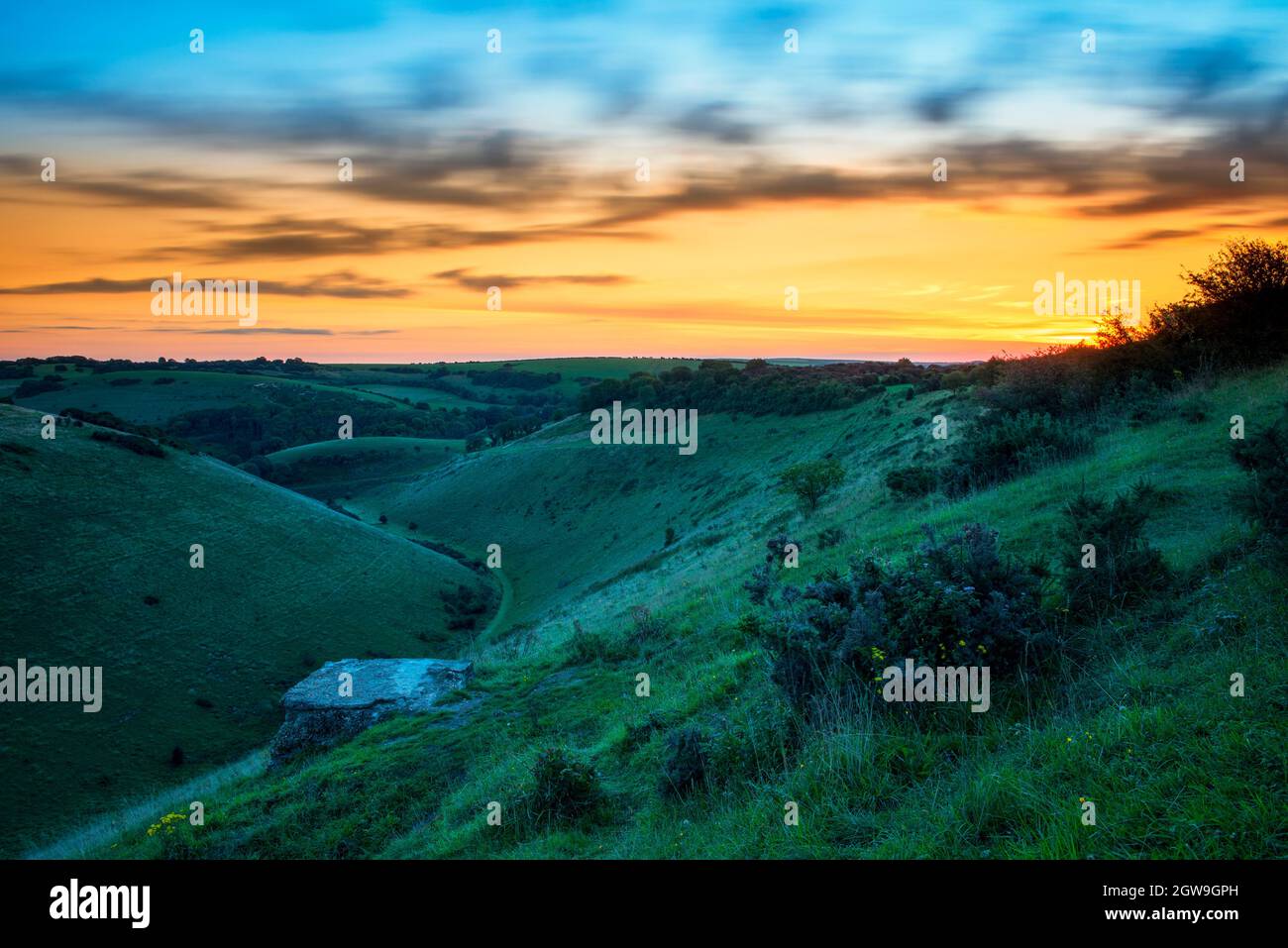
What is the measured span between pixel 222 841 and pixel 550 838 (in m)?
5.57

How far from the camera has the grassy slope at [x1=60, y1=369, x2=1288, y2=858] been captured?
4.30 meters

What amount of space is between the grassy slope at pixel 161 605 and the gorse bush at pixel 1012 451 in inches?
1071

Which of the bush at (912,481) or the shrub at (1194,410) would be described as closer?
the shrub at (1194,410)

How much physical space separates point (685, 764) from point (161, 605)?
4024 cm

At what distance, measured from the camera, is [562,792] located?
6.93 m

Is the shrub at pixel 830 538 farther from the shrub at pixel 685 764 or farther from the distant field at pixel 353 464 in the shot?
the distant field at pixel 353 464

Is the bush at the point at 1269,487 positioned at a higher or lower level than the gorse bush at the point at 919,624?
higher

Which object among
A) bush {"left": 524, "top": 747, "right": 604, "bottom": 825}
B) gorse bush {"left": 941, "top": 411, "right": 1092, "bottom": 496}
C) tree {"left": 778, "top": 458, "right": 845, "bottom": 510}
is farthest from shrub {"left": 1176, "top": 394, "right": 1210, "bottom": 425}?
bush {"left": 524, "top": 747, "right": 604, "bottom": 825}

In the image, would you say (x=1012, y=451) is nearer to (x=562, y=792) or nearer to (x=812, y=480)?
(x=812, y=480)

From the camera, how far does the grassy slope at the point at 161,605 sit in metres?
26.3

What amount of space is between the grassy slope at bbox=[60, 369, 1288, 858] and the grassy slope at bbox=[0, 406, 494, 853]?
61.7 feet

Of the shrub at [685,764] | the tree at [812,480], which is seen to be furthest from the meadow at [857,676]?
the tree at [812,480]

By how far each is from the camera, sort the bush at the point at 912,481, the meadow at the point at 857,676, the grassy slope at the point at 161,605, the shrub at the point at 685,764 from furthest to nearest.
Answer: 1. the grassy slope at the point at 161,605
2. the bush at the point at 912,481
3. the shrub at the point at 685,764
4. the meadow at the point at 857,676
